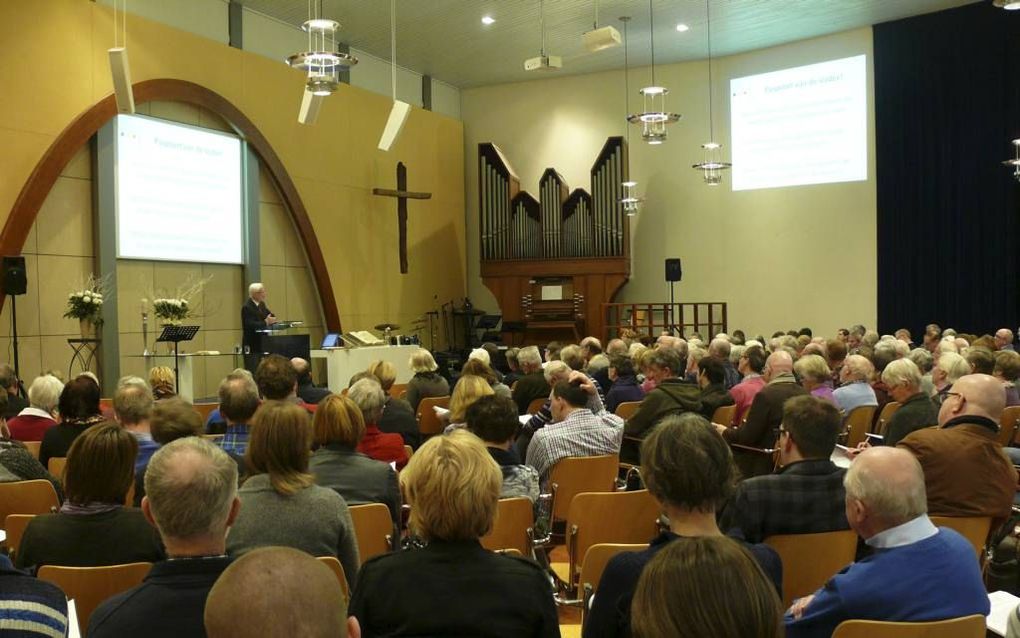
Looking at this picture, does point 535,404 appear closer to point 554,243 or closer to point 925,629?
point 925,629

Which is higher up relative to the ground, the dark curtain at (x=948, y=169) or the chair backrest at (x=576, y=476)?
the dark curtain at (x=948, y=169)

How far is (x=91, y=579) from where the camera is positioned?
2502mm

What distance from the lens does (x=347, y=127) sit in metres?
→ 14.4

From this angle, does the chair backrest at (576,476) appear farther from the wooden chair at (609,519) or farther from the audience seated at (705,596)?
the audience seated at (705,596)

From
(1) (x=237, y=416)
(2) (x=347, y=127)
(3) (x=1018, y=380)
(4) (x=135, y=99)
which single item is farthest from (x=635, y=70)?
(1) (x=237, y=416)

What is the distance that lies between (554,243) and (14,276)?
922 cm

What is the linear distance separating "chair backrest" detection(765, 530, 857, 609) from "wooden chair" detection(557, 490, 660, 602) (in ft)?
2.40

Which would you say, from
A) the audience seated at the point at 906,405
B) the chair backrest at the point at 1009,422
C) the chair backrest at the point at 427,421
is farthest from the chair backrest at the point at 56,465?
the chair backrest at the point at 1009,422

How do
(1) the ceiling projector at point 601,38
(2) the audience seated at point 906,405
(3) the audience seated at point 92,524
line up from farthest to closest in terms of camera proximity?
(1) the ceiling projector at point 601,38
(2) the audience seated at point 906,405
(3) the audience seated at point 92,524

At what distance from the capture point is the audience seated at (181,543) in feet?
5.84

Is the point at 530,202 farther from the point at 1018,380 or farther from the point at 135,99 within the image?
the point at 1018,380

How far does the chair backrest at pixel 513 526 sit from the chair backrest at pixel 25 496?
182 cm

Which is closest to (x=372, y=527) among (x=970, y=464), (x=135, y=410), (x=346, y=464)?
(x=346, y=464)

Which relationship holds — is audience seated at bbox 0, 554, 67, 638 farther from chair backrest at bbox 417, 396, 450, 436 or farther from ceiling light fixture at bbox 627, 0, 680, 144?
ceiling light fixture at bbox 627, 0, 680, 144
